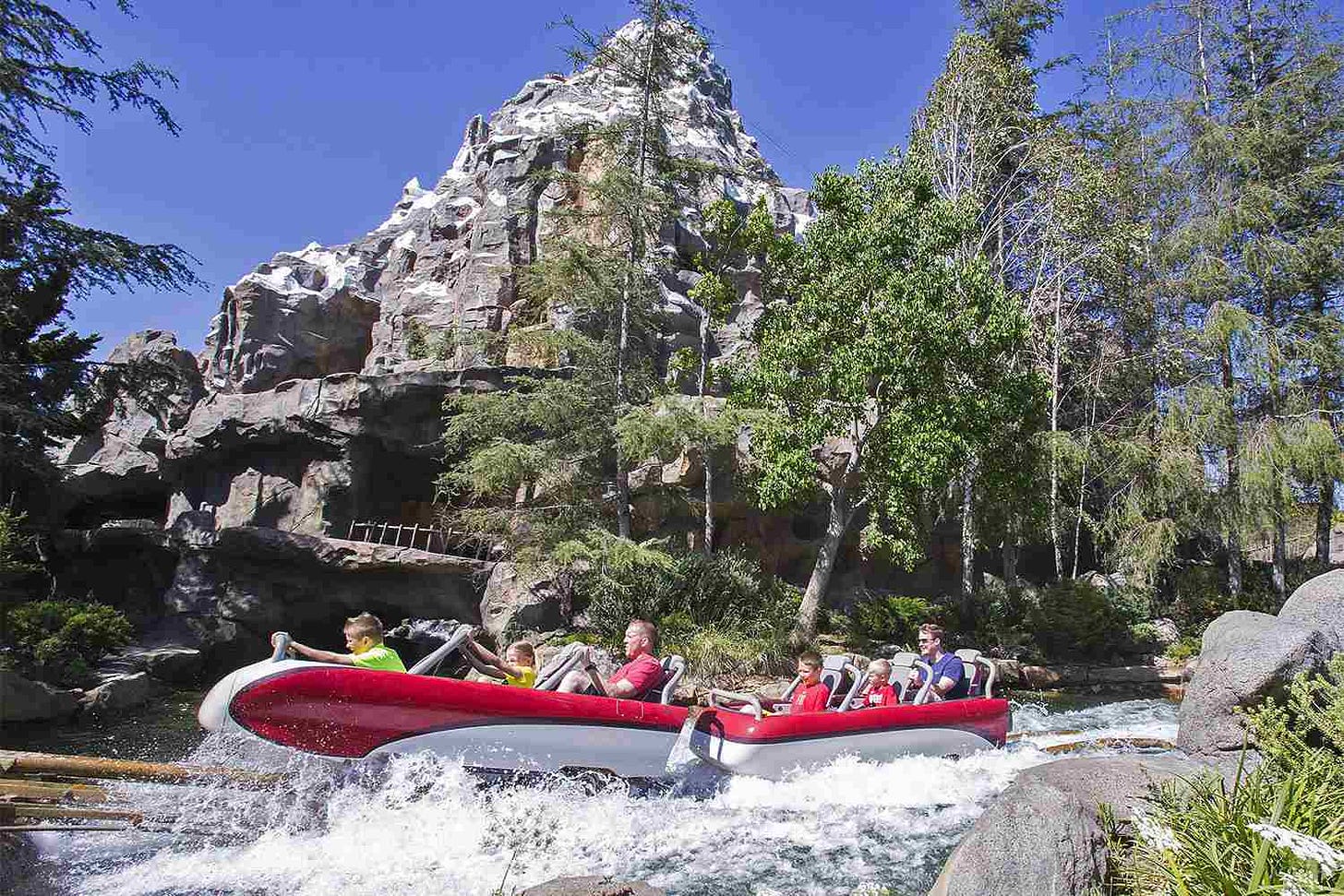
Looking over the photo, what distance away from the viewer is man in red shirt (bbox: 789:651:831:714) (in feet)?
27.4

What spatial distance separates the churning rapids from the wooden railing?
10.2 meters

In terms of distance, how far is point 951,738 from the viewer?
8.59 m

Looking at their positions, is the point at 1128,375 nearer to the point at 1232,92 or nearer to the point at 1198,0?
the point at 1232,92

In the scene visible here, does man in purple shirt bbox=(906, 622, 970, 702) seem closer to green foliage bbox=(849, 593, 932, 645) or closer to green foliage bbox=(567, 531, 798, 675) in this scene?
green foliage bbox=(567, 531, 798, 675)

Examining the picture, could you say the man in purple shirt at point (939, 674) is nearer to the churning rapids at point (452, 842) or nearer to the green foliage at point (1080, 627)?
the churning rapids at point (452, 842)

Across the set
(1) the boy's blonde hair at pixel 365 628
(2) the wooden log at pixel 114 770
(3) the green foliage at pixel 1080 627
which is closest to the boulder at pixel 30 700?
(2) the wooden log at pixel 114 770

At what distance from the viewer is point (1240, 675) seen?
21.9ft

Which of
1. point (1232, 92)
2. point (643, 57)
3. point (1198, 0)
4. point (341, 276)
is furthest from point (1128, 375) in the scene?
point (341, 276)

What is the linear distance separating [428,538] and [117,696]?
8.52m

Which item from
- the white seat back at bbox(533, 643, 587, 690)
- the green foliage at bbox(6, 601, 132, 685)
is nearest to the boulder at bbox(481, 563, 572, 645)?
the green foliage at bbox(6, 601, 132, 685)

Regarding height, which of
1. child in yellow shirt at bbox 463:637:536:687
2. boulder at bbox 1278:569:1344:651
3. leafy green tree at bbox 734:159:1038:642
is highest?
leafy green tree at bbox 734:159:1038:642

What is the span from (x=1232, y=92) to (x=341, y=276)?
32132 mm

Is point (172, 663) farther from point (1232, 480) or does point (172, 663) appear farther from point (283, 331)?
point (1232, 480)

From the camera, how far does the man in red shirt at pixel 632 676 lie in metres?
6.99
